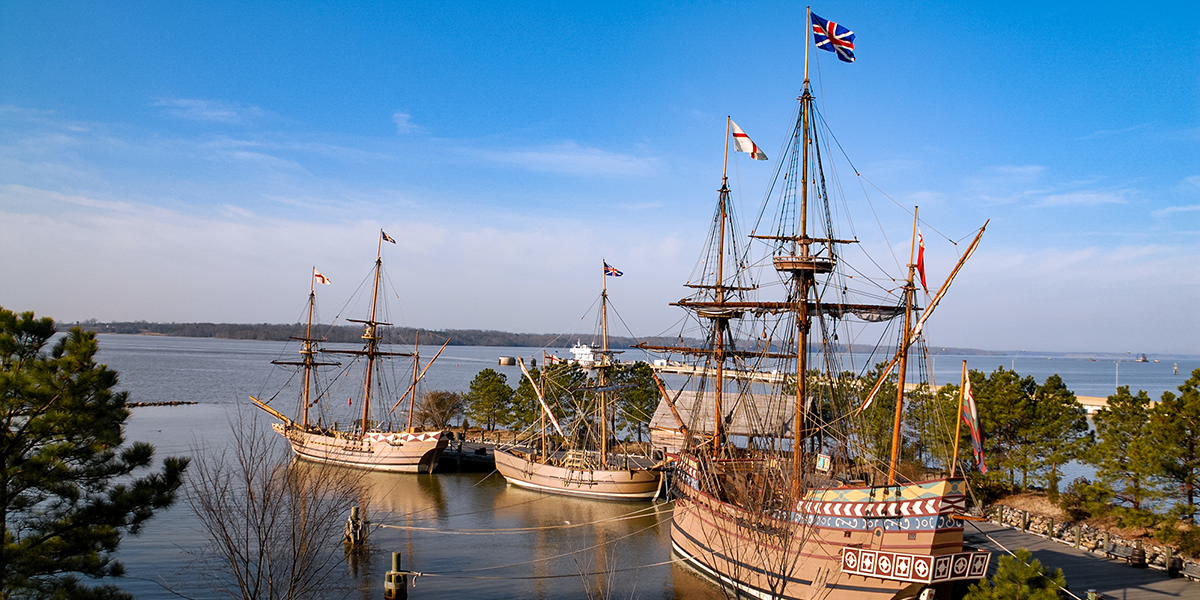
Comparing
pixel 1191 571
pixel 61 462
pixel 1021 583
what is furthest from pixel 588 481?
pixel 61 462

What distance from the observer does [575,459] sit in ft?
162

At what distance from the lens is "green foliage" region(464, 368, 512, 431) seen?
62.7m

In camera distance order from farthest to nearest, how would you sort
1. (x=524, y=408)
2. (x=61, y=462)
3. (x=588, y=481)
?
(x=524, y=408) → (x=588, y=481) → (x=61, y=462)

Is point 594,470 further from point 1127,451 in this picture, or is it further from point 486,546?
point 1127,451

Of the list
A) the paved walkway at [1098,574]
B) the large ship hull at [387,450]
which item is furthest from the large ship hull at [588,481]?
the paved walkway at [1098,574]

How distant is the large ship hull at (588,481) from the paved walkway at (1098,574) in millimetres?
20385

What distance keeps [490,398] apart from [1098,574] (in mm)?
46194

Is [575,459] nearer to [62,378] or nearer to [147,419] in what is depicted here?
[62,378]

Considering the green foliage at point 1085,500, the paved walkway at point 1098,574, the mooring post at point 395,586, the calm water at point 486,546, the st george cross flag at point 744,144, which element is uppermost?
the st george cross flag at point 744,144

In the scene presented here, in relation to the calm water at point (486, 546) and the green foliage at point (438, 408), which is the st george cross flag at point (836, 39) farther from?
the green foliage at point (438, 408)

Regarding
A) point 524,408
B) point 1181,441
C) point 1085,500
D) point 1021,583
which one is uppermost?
point 1181,441

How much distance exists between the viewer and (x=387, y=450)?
180 feet

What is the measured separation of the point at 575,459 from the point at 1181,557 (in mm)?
32723

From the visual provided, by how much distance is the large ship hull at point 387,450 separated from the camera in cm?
5369
